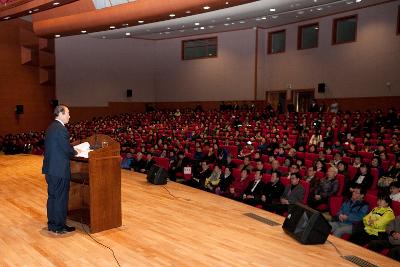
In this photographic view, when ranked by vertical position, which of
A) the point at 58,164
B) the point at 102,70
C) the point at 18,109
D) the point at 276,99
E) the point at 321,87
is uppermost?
the point at 102,70

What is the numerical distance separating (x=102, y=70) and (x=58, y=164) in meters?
13.4

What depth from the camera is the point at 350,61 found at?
38.5 ft

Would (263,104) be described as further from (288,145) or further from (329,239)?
(329,239)

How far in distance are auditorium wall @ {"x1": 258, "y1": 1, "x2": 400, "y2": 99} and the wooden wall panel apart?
8510 millimetres

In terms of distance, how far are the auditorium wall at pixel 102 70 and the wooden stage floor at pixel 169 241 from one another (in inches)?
433

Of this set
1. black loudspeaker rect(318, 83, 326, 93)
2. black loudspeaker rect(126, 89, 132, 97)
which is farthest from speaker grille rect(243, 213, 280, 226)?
black loudspeaker rect(126, 89, 132, 97)

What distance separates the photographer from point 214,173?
233 inches

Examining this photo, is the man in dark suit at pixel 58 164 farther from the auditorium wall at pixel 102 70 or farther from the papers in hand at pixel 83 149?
the auditorium wall at pixel 102 70

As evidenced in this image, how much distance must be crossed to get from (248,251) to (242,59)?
12.3m

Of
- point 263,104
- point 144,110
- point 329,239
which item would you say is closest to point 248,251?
point 329,239

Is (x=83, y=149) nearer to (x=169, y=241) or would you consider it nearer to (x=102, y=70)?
(x=169, y=241)

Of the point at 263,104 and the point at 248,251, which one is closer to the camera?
the point at 248,251

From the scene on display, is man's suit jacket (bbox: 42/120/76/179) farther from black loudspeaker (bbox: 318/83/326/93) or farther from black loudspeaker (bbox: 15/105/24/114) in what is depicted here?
black loudspeaker (bbox: 15/105/24/114)

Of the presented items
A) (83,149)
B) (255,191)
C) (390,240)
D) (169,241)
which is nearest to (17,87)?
(255,191)
